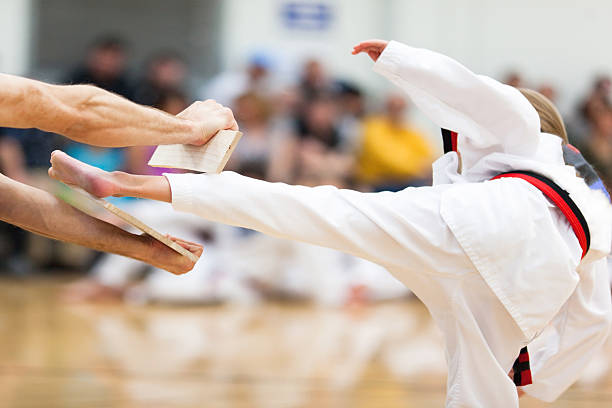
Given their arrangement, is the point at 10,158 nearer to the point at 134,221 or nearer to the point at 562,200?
the point at 134,221

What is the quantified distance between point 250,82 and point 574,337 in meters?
4.48

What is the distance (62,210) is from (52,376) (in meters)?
1.10

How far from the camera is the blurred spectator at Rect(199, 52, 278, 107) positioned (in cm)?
646

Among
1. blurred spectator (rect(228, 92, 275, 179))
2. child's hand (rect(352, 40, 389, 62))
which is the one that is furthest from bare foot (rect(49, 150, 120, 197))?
blurred spectator (rect(228, 92, 275, 179))

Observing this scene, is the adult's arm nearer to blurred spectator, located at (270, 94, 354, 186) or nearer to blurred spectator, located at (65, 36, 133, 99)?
blurred spectator, located at (270, 94, 354, 186)

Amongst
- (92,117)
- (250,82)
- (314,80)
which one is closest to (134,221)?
(92,117)

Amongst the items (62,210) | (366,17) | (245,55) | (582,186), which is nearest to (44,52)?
(245,55)

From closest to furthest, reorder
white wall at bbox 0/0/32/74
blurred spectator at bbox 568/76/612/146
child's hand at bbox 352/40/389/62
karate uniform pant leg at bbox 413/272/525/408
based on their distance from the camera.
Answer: karate uniform pant leg at bbox 413/272/525/408 < child's hand at bbox 352/40/389/62 < blurred spectator at bbox 568/76/612/146 < white wall at bbox 0/0/32/74

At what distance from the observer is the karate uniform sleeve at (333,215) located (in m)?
2.00

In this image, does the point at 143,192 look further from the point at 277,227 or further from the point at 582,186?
the point at 582,186

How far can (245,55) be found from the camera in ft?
25.5

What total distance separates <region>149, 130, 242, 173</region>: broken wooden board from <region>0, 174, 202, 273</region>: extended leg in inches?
8.2

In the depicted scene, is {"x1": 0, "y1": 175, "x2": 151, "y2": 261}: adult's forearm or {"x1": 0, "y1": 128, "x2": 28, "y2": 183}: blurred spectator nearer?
{"x1": 0, "y1": 175, "x2": 151, "y2": 261}: adult's forearm

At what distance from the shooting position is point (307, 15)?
796 centimetres
